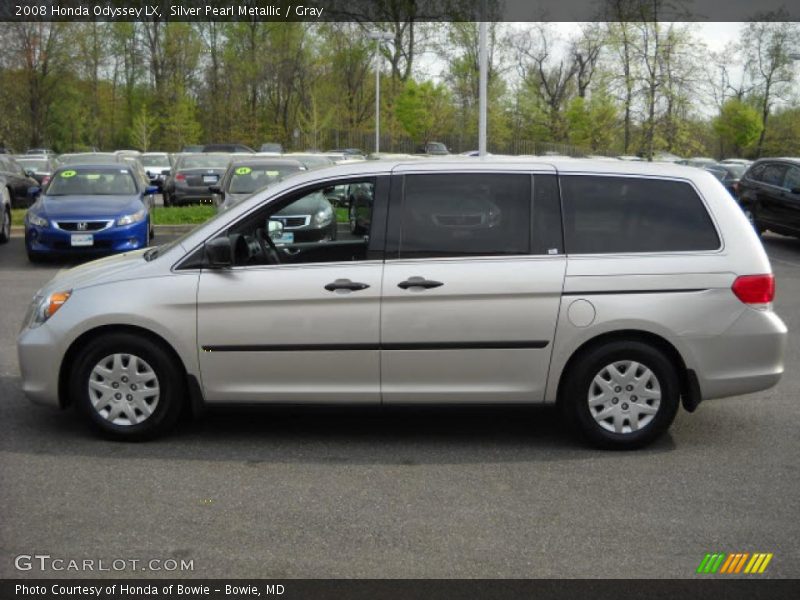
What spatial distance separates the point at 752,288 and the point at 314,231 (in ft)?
9.23

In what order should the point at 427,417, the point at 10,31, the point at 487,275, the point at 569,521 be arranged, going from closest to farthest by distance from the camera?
the point at 569,521 < the point at 487,275 < the point at 427,417 < the point at 10,31

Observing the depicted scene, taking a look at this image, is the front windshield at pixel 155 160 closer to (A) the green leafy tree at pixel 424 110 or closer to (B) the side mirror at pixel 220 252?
(A) the green leafy tree at pixel 424 110

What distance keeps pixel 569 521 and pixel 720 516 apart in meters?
0.78

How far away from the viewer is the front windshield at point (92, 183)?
53.5ft

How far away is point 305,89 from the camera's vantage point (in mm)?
56875

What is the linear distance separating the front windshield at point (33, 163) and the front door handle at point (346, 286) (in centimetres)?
3128

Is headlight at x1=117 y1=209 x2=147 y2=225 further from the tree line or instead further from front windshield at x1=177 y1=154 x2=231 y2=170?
the tree line

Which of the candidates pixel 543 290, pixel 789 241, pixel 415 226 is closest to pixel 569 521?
pixel 543 290

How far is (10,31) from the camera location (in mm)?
53156

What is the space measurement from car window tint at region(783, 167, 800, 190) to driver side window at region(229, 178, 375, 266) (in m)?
14.3

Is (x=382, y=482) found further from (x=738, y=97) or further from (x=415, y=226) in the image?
(x=738, y=97)

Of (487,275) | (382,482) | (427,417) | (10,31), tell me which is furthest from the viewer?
(10,31)

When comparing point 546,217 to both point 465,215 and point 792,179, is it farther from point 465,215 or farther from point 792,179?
point 792,179

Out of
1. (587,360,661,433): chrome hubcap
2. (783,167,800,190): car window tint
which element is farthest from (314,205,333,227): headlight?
(783,167,800,190): car window tint
